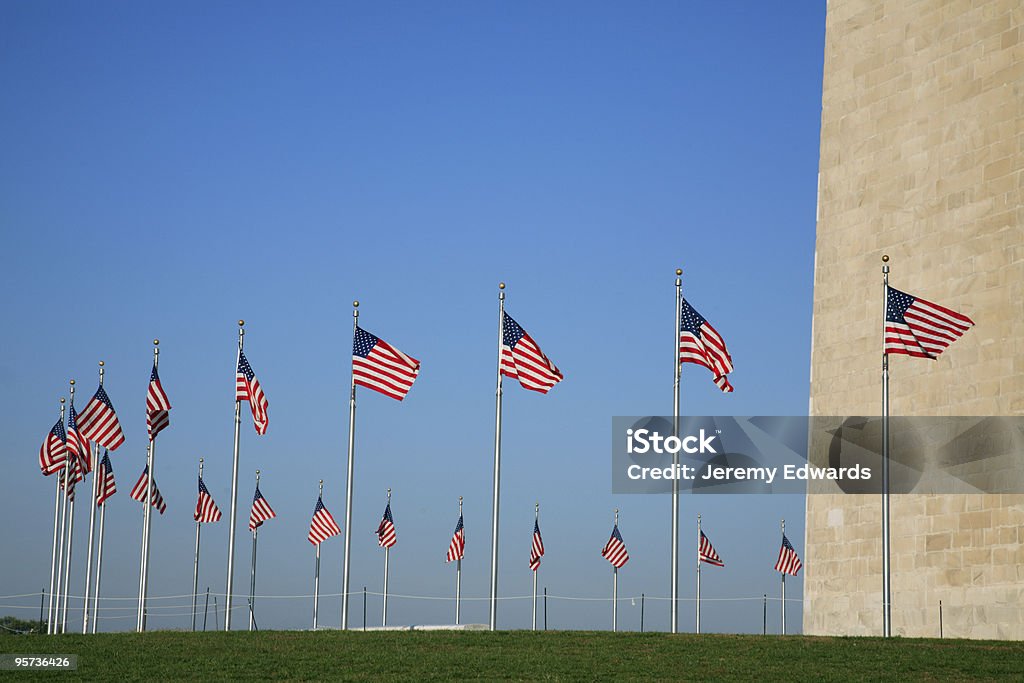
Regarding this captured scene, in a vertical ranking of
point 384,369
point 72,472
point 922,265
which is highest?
point 922,265

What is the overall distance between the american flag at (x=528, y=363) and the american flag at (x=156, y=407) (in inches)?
403

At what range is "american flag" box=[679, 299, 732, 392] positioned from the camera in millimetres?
30922

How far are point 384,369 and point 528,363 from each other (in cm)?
327

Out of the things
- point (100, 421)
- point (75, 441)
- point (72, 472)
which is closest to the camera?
point (100, 421)

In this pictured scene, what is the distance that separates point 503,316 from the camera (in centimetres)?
3200

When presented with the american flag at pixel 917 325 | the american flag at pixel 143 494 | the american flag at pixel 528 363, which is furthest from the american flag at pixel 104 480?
the american flag at pixel 917 325

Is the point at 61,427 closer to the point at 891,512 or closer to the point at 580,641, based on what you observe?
the point at 580,641

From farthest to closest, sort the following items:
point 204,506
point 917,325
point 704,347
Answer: point 204,506
point 704,347
point 917,325

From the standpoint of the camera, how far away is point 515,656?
2578cm

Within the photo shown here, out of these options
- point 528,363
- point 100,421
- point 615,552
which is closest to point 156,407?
point 100,421

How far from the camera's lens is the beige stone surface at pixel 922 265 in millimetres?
32062

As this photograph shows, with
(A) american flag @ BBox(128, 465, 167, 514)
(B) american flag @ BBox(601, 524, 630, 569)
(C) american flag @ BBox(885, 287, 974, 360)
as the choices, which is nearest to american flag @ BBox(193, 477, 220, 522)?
(A) american flag @ BBox(128, 465, 167, 514)

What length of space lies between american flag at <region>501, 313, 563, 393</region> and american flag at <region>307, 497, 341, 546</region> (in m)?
23.3

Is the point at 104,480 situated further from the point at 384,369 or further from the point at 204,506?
the point at 384,369
